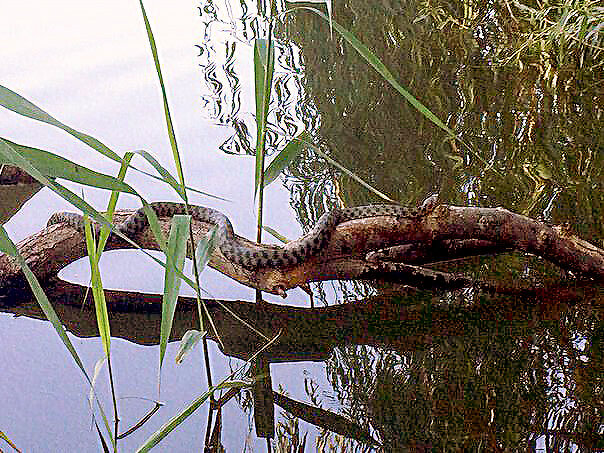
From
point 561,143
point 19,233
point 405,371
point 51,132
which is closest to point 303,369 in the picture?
point 405,371

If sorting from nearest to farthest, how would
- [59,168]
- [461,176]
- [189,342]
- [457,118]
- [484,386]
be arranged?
[59,168], [189,342], [484,386], [461,176], [457,118]

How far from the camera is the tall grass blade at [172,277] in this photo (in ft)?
5.25

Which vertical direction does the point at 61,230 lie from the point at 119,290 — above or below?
above

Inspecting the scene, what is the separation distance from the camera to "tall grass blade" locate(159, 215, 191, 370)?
1.60 metres

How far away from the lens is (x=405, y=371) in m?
2.35

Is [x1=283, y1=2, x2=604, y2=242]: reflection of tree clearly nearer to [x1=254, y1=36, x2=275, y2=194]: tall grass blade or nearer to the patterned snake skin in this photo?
the patterned snake skin

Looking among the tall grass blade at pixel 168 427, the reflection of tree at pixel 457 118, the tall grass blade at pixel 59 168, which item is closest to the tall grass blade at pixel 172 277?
the tall grass blade at pixel 168 427

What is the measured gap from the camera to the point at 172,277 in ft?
5.26

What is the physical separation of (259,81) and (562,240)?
1336 mm

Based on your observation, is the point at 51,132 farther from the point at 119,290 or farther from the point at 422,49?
the point at 422,49

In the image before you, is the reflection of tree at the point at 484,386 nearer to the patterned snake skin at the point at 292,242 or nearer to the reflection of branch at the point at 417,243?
the reflection of branch at the point at 417,243

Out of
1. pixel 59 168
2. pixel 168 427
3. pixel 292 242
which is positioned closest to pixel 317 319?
pixel 292 242

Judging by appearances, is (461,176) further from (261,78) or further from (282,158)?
(261,78)

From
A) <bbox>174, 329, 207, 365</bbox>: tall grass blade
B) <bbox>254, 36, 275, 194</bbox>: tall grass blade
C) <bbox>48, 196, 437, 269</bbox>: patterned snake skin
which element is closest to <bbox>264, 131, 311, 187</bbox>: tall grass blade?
<bbox>254, 36, 275, 194</bbox>: tall grass blade
